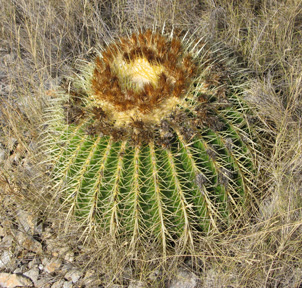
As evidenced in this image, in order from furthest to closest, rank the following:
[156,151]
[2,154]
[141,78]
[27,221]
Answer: [2,154]
[27,221]
[141,78]
[156,151]

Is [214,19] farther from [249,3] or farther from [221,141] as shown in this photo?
[221,141]

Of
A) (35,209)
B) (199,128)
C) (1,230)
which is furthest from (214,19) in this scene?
(1,230)

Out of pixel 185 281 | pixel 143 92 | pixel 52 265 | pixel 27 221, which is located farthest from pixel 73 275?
pixel 143 92

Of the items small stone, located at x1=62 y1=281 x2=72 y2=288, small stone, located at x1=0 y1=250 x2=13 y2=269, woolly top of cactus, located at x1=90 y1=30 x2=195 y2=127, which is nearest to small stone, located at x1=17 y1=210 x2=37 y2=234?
small stone, located at x1=0 y1=250 x2=13 y2=269

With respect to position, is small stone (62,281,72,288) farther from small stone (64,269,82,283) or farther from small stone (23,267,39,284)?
small stone (23,267,39,284)

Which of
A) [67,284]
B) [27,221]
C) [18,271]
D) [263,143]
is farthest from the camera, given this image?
[27,221]

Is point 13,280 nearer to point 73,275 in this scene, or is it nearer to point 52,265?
point 52,265

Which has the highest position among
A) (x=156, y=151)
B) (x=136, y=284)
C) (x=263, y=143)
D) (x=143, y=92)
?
(x=143, y=92)

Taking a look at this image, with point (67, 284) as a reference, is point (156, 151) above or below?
above
